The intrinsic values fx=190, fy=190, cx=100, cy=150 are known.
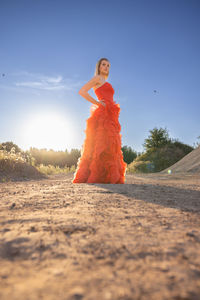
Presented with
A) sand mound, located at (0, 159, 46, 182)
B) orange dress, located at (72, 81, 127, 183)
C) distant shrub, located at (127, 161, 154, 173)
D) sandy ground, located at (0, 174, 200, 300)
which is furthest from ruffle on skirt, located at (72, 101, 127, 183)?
distant shrub, located at (127, 161, 154, 173)

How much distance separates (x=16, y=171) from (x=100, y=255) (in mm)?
6118

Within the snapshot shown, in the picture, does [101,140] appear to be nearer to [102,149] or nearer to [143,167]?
[102,149]

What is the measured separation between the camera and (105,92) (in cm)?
400

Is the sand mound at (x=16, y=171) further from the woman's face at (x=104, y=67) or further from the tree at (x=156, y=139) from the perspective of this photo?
the tree at (x=156, y=139)

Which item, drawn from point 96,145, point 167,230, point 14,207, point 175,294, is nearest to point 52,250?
point 175,294

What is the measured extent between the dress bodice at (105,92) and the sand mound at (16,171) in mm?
3619

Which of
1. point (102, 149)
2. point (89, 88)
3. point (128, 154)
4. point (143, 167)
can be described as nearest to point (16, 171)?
point (102, 149)

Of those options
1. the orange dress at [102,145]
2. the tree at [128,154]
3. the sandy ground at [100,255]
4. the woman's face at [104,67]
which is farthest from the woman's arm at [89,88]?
the tree at [128,154]

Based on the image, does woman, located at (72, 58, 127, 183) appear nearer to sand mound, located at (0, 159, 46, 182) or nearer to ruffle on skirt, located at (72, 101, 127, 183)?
ruffle on skirt, located at (72, 101, 127, 183)

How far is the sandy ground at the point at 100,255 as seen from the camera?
2.12 feet

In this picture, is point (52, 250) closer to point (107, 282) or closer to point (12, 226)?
point (107, 282)

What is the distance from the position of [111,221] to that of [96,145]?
2.53 m

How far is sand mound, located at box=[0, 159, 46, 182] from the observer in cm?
591

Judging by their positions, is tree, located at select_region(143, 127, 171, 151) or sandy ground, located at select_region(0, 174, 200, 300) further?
tree, located at select_region(143, 127, 171, 151)
